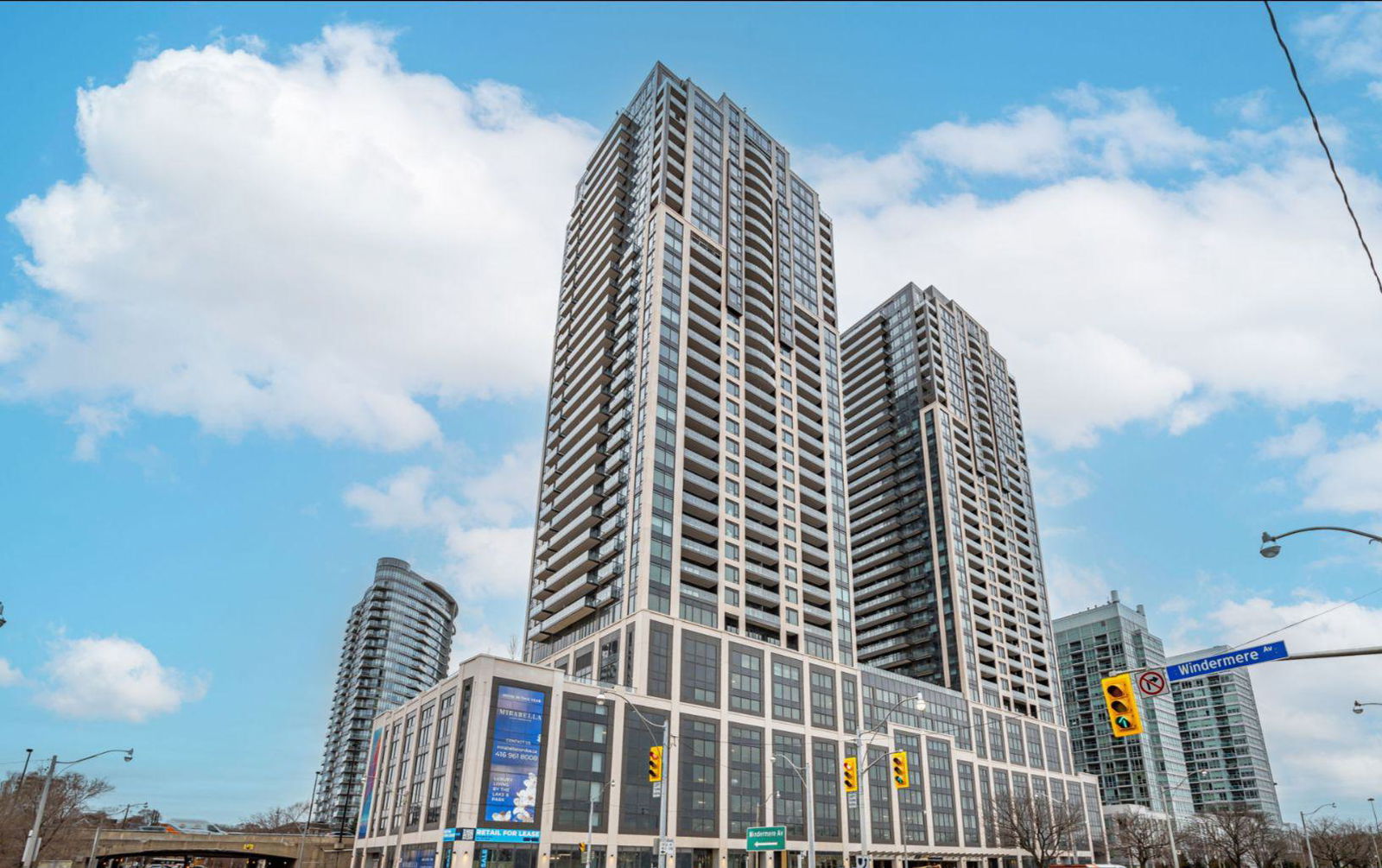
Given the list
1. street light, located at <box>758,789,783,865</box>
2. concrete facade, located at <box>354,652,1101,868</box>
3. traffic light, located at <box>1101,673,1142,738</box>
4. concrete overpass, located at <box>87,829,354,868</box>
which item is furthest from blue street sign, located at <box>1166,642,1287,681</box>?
concrete overpass, located at <box>87,829,354,868</box>

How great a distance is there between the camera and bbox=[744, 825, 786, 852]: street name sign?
206 ft

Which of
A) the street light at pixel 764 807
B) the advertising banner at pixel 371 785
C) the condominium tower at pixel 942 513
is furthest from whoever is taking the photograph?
the condominium tower at pixel 942 513

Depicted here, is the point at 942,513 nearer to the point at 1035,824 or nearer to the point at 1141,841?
the point at 1035,824

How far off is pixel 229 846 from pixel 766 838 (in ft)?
244

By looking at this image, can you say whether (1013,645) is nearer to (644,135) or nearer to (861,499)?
(861,499)

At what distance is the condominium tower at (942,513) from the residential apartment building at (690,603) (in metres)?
8.49

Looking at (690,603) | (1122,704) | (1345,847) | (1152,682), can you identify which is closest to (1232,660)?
(1152,682)

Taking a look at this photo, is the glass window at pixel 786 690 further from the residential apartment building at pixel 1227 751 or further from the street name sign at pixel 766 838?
the residential apartment building at pixel 1227 751

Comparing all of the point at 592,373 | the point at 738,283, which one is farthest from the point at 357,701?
the point at 738,283

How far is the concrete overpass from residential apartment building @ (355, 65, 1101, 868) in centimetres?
2889

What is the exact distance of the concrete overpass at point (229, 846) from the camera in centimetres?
9850

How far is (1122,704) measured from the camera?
22328mm

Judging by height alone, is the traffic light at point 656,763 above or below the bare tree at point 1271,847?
above

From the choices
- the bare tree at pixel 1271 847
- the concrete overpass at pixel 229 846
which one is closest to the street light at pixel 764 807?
the bare tree at pixel 1271 847
